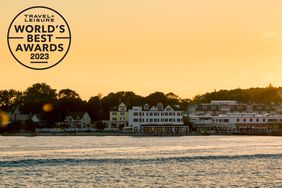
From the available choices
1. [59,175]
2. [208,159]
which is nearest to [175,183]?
[59,175]

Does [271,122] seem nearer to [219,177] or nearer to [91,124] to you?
[91,124]

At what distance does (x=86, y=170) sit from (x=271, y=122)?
138 meters

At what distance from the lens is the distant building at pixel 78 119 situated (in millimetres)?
171250

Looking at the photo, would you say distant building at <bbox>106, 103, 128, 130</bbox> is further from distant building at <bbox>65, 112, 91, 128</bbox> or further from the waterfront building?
the waterfront building

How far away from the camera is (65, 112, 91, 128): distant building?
171m

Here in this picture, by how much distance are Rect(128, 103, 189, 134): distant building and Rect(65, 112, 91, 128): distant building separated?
16997mm

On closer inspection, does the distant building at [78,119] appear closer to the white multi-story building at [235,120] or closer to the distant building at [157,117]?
the distant building at [157,117]

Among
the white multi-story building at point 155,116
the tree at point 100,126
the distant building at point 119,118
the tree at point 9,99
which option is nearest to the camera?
the white multi-story building at point 155,116

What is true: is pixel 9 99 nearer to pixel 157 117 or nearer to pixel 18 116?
pixel 18 116

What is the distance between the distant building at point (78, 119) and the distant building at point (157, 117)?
16997 mm

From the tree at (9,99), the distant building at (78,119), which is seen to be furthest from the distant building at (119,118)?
the tree at (9,99)

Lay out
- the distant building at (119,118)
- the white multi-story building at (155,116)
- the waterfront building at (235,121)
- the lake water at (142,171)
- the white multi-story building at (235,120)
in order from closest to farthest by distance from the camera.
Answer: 1. the lake water at (142,171)
2. the white multi-story building at (155,116)
3. the distant building at (119,118)
4. the waterfront building at (235,121)
5. the white multi-story building at (235,120)

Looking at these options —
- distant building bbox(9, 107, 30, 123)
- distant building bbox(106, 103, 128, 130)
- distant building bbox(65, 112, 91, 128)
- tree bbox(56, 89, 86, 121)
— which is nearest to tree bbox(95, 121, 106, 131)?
distant building bbox(106, 103, 128, 130)

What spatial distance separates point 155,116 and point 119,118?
16652 mm
